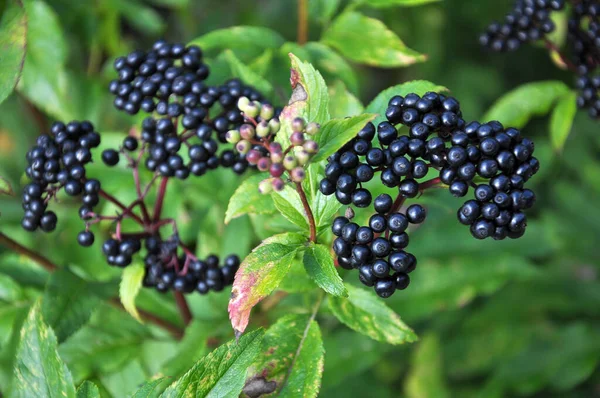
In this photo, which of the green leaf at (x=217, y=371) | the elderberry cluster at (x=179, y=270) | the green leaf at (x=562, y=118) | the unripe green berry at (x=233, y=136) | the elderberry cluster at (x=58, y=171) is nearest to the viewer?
the unripe green berry at (x=233, y=136)

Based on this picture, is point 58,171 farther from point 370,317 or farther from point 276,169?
point 370,317

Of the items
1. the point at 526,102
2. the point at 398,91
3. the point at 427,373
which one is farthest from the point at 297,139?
the point at 427,373

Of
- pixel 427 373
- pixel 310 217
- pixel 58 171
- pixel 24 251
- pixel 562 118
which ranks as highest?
pixel 310 217

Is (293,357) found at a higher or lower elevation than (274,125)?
lower

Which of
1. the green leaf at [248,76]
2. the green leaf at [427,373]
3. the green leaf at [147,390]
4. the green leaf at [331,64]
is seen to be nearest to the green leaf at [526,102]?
the green leaf at [331,64]

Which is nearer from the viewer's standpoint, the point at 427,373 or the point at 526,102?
the point at 526,102

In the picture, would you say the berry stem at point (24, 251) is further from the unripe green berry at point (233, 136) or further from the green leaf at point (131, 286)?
the unripe green berry at point (233, 136)

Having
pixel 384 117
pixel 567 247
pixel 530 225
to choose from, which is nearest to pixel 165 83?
pixel 384 117
